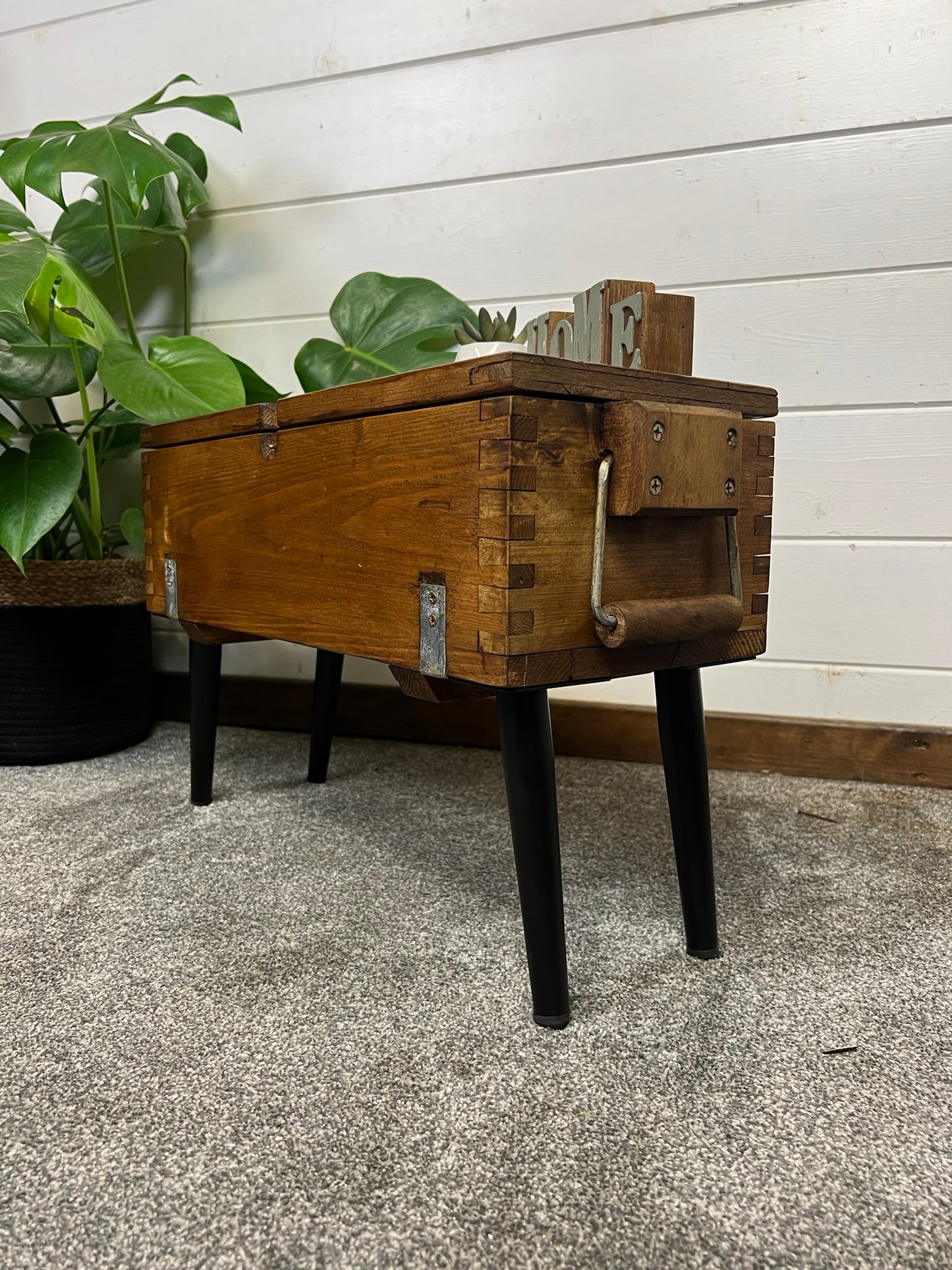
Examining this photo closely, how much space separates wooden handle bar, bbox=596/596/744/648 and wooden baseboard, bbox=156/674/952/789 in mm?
643

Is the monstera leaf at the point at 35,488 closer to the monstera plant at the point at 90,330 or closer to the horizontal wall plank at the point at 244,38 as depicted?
the monstera plant at the point at 90,330

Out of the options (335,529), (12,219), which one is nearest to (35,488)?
(12,219)

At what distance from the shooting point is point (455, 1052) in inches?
26.7

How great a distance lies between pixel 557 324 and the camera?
881 millimetres

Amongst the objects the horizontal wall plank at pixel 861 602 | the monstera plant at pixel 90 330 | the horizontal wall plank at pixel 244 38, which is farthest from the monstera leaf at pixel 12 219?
the horizontal wall plank at pixel 861 602

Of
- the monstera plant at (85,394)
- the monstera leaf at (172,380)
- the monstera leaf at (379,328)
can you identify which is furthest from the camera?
the monstera leaf at (379,328)

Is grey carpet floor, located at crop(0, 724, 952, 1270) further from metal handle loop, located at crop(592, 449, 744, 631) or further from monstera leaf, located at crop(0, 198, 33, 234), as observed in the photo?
monstera leaf, located at crop(0, 198, 33, 234)

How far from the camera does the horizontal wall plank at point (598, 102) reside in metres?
1.31

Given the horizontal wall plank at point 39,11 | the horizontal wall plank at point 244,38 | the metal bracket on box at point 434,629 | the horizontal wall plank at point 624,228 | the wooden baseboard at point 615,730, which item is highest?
the horizontal wall plank at point 39,11

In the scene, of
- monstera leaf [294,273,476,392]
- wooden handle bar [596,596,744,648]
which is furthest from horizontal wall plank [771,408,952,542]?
wooden handle bar [596,596,744,648]

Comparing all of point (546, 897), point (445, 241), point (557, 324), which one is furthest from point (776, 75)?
point (546, 897)

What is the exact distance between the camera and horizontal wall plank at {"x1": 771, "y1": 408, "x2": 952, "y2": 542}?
136cm

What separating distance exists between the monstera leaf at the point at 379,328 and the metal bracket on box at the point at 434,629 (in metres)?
0.80

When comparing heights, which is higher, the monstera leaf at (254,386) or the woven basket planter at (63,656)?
the monstera leaf at (254,386)
